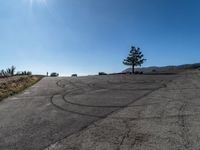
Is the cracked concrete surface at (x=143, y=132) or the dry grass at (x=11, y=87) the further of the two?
the dry grass at (x=11, y=87)

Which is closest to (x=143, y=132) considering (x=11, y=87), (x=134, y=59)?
(x=11, y=87)

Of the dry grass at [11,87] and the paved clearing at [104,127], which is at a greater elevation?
the dry grass at [11,87]

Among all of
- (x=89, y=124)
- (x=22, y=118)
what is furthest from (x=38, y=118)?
(x=89, y=124)

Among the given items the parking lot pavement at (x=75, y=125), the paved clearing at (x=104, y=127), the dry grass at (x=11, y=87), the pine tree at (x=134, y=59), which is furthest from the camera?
the pine tree at (x=134, y=59)

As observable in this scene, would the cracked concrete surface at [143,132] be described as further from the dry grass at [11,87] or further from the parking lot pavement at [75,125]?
the dry grass at [11,87]

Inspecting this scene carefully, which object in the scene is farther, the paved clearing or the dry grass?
the dry grass

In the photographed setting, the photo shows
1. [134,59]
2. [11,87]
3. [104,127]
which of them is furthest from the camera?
[134,59]

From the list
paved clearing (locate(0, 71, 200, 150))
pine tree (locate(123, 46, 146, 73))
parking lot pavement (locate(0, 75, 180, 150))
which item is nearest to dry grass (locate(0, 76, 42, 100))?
parking lot pavement (locate(0, 75, 180, 150))

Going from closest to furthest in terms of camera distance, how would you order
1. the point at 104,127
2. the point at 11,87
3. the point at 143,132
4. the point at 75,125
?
the point at 143,132
the point at 104,127
the point at 75,125
the point at 11,87

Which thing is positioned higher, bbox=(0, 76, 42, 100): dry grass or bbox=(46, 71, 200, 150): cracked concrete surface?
bbox=(0, 76, 42, 100): dry grass

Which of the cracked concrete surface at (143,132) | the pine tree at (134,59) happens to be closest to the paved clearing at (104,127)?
the cracked concrete surface at (143,132)

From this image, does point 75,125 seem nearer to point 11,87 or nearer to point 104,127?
point 104,127

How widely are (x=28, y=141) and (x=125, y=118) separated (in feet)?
10.1

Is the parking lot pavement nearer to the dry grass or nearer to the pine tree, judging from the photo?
the dry grass
